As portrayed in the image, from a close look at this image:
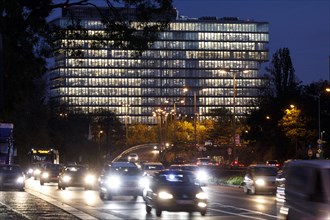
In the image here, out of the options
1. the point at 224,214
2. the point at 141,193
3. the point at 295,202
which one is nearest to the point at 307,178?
the point at 295,202

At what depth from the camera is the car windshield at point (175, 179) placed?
92.4ft

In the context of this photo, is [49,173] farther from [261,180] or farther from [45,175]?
[261,180]

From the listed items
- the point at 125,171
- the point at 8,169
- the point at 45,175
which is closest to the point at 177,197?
the point at 125,171

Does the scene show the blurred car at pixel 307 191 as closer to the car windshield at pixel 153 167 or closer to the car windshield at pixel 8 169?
the car windshield at pixel 8 169

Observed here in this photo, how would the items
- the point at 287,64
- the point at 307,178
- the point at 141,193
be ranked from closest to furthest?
1. the point at 307,178
2. the point at 141,193
3. the point at 287,64

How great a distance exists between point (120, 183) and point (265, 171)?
1078 centimetres

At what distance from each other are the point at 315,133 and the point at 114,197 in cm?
4970

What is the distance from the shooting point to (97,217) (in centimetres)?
2591

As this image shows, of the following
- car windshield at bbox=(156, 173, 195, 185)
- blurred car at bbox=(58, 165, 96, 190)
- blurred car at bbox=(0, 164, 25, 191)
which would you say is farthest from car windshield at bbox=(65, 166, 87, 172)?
car windshield at bbox=(156, 173, 195, 185)

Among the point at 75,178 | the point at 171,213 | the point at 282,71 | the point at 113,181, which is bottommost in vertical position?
the point at 171,213

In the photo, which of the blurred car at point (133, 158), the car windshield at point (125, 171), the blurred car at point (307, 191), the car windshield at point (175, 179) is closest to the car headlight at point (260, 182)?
the car windshield at point (125, 171)

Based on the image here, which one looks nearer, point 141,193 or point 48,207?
point 48,207

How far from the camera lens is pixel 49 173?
58594 mm

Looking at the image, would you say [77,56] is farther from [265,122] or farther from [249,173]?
[265,122]
